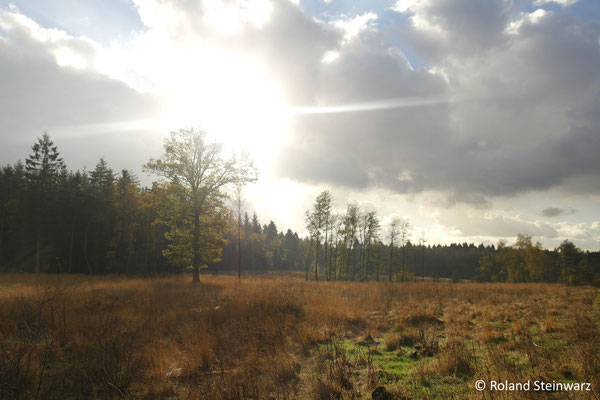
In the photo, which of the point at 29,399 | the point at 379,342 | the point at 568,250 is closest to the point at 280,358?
the point at 379,342

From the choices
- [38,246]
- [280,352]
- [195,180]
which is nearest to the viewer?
[280,352]

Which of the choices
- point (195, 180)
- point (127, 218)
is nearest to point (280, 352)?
point (195, 180)

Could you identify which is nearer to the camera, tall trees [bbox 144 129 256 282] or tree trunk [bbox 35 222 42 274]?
tall trees [bbox 144 129 256 282]

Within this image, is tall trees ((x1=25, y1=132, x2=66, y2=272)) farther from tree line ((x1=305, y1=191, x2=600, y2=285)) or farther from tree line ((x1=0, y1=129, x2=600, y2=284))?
tree line ((x1=305, y1=191, x2=600, y2=285))

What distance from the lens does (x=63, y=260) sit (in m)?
34.2

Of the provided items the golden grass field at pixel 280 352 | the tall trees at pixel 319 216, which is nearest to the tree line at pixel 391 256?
the tall trees at pixel 319 216

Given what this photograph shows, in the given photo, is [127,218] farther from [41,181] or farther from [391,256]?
[391,256]

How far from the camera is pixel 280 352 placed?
19.0 ft

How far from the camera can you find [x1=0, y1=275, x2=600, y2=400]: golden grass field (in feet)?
13.2

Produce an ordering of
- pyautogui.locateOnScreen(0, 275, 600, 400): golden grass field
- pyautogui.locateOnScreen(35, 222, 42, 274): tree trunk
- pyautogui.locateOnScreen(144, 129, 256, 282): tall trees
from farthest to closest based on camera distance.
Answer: pyautogui.locateOnScreen(35, 222, 42, 274): tree trunk
pyautogui.locateOnScreen(144, 129, 256, 282): tall trees
pyautogui.locateOnScreen(0, 275, 600, 400): golden grass field

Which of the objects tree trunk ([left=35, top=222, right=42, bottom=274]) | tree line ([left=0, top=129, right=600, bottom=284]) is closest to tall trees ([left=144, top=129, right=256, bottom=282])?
tree line ([left=0, top=129, right=600, bottom=284])

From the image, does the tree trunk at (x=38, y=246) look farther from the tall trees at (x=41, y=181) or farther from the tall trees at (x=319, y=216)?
the tall trees at (x=319, y=216)

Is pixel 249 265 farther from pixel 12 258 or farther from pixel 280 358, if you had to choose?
pixel 280 358

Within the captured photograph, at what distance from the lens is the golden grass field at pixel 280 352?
4012 millimetres
